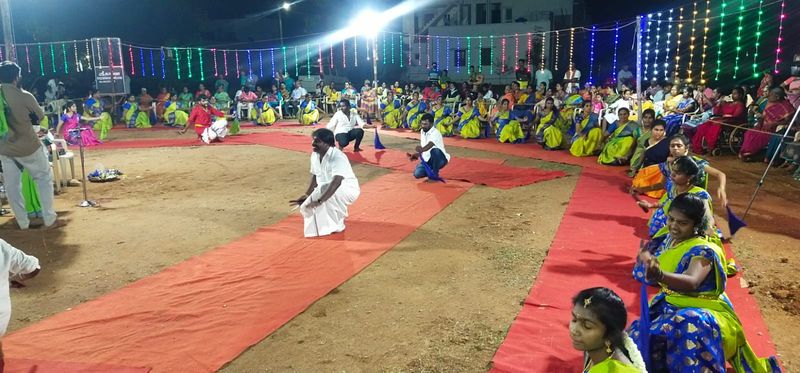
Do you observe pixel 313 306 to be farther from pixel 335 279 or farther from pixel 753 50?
pixel 753 50

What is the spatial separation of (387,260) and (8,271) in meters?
2.50

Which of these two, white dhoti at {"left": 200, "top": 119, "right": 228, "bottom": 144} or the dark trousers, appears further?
white dhoti at {"left": 200, "top": 119, "right": 228, "bottom": 144}

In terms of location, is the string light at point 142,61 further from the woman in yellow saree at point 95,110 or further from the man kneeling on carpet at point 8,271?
the man kneeling on carpet at point 8,271

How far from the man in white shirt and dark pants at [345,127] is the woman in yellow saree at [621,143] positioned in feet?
13.8

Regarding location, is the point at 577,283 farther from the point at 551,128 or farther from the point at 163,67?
the point at 163,67

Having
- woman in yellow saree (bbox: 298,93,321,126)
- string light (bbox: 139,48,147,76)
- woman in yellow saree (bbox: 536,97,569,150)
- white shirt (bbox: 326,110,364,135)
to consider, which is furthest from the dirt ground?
string light (bbox: 139,48,147,76)

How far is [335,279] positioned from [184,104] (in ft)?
46.3

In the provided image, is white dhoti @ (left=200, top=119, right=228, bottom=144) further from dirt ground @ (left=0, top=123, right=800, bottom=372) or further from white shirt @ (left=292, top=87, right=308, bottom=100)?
white shirt @ (left=292, top=87, right=308, bottom=100)

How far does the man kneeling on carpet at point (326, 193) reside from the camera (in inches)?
194

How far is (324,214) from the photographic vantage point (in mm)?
4980

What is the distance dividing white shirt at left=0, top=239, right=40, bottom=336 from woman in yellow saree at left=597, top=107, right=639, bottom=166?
24.6 feet

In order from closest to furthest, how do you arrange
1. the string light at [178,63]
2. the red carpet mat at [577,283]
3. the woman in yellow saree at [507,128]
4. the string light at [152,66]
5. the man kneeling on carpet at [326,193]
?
the red carpet mat at [577,283]
the man kneeling on carpet at [326,193]
the woman in yellow saree at [507,128]
the string light at [152,66]
the string light at [178,63]

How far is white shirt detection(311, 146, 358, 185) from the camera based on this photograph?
Result: 502cm

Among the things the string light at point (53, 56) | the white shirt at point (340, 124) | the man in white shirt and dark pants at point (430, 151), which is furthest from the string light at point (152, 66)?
the man in white shirt and dark pants at point (430, 151)
